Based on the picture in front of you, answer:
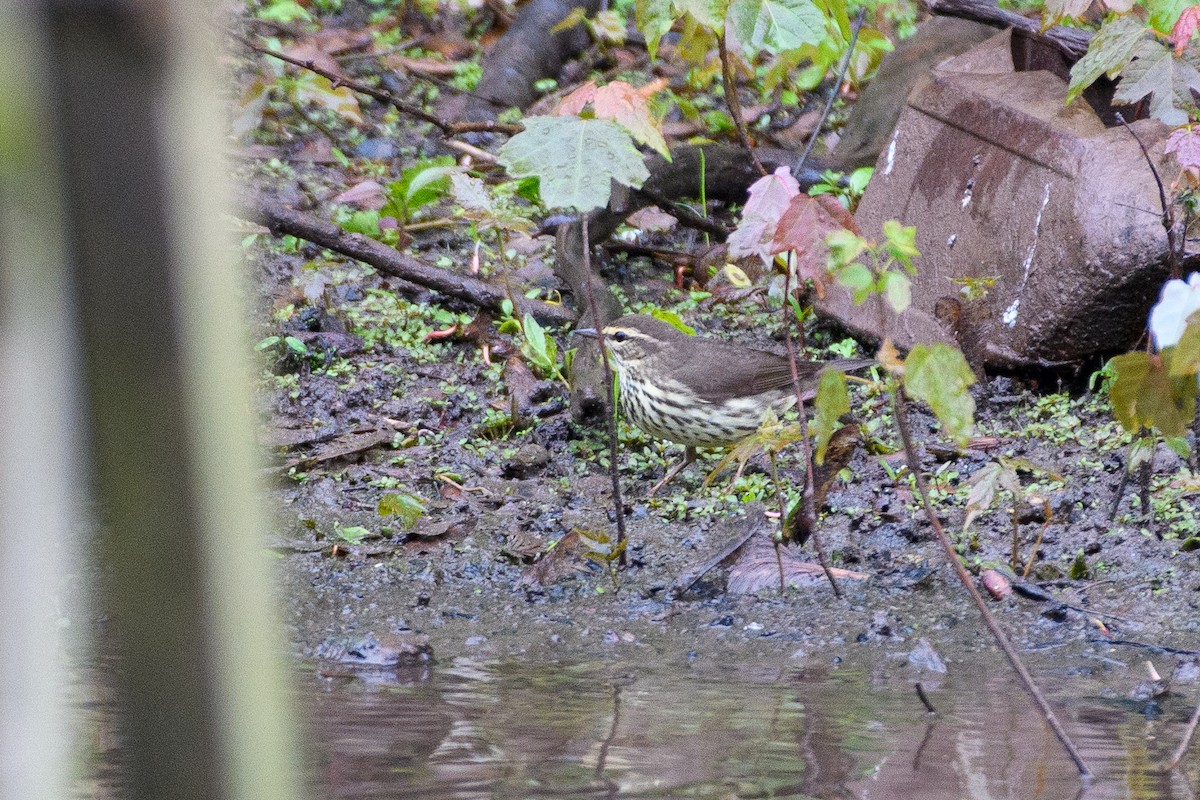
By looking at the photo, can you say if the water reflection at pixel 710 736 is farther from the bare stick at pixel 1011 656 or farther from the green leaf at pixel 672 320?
the green leaf at pixel 672 320

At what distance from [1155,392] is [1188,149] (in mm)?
1742

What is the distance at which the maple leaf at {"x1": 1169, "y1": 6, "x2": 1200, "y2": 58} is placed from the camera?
4.28 m

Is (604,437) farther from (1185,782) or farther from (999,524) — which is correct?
(1185,782)

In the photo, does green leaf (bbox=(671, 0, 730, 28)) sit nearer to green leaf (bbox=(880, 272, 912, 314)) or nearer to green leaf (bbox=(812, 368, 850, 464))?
green leaf (bbox=(812, 368, 850, 464))

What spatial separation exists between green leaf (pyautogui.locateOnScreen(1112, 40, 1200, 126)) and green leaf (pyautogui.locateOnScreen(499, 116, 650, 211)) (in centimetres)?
202

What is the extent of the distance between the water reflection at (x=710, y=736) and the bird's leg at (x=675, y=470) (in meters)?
1.74

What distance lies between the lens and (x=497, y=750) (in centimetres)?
270

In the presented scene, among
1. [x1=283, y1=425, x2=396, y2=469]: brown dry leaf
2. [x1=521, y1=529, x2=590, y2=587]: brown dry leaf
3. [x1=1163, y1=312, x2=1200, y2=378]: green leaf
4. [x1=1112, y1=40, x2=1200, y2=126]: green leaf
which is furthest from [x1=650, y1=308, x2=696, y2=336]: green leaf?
[x1=1163, y1=312, x2=1200, y2=378]: green leaf

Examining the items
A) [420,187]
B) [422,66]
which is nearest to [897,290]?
[420,187]

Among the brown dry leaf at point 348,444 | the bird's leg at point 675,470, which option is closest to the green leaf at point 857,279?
the bird's leg at point 675,470

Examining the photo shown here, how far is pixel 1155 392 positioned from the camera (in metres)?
2.73

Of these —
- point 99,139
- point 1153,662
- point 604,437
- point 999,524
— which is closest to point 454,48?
point 604,437

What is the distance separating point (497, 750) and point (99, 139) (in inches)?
80.2

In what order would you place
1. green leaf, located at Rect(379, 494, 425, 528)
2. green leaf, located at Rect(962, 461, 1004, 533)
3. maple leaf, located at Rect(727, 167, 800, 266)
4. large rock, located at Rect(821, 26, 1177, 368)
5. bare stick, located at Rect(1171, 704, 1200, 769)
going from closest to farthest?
bare stick, located at Rect(1171, 704, 1200, 769) < maple leaf, located at Rect(727, 167, 800, 266) < green leaf, located at Rect(962, 461, 1004, 533) < green leaf, located at Rect(379, 494, 425, 528) < large rock, located at Rect(821, 26, 1177, 368)
